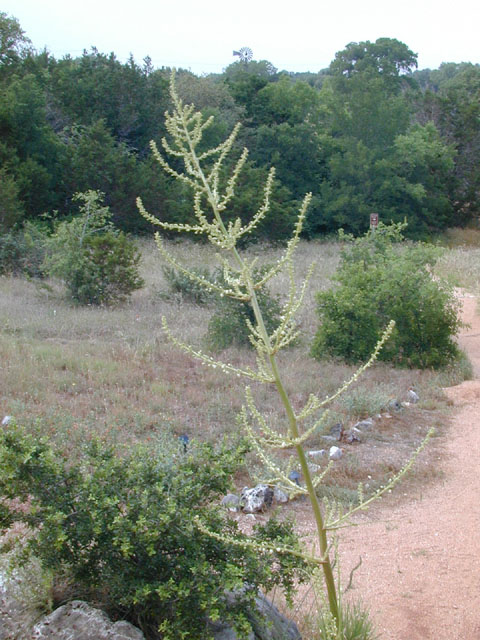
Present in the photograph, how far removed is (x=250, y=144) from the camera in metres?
27.8

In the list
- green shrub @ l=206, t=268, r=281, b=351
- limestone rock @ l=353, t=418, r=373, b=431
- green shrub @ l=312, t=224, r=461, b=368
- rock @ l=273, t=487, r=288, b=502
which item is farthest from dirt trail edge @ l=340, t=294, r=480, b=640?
green shrub @ l=206, t=268, r=281, b=351

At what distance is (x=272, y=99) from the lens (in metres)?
28.8

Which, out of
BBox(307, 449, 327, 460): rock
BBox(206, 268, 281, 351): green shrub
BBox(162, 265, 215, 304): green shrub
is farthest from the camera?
BBox(162, 265, 215, 304): green shrub

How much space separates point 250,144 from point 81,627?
2646 centimetres

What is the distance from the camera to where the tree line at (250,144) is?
71.7 feet

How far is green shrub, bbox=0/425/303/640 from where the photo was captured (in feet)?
9.34

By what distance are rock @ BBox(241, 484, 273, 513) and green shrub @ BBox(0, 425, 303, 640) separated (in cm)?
207

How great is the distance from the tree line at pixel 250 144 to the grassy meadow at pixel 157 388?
1096cm

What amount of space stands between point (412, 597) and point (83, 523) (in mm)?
2272

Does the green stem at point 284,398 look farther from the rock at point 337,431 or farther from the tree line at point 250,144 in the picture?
the tree line at point 250,144

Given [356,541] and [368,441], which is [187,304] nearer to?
[368,441]

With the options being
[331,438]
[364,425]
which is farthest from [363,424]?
[331,438]

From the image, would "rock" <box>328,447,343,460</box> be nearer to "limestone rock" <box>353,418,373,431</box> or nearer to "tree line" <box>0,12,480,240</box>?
"limestone rock" <box>353,418,373,431</box>

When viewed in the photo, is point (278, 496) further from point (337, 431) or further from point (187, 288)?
point (187, 288)
